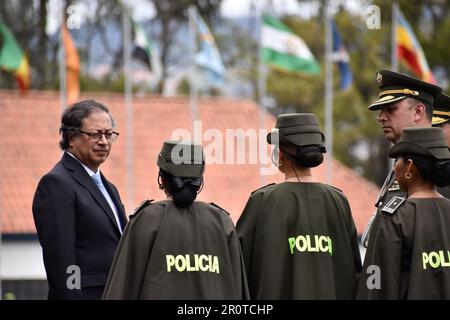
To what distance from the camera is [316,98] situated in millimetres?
36969

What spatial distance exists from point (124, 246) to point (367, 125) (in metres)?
30.5

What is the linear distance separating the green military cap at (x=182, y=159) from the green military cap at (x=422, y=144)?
102 cm

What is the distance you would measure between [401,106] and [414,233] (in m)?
1.35

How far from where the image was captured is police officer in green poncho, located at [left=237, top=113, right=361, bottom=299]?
21.0ft

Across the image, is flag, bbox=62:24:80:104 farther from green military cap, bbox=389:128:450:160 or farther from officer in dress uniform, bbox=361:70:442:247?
green military cap, bbox=389:128:450:160

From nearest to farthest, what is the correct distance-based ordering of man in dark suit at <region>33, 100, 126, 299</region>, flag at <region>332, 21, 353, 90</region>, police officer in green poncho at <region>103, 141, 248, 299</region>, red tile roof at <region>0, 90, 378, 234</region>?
police officer in green poncho at <region>103, 141, 248, 299</region>, man in dark suit at <region>33, 100, 126, 299</region>, flag at <region>332, 21, 353, 90</region>, red tile roof at <region>0, 90, 378, 234</region>

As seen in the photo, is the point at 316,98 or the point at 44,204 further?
the point at 316,98

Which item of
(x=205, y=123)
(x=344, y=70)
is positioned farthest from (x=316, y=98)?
(x=344, y=70)

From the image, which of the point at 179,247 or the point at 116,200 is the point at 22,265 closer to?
the point at 116,200

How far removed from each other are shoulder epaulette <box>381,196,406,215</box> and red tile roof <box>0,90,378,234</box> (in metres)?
21.7

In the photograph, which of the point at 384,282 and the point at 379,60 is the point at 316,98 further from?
the point at 384,282

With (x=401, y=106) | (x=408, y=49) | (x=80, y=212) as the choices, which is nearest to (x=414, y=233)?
(x=401, y=106)

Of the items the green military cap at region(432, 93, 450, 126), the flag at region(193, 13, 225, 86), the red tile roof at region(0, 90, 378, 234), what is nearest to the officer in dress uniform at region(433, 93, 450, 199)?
the green military cap at region(432, 93, 450, 126)

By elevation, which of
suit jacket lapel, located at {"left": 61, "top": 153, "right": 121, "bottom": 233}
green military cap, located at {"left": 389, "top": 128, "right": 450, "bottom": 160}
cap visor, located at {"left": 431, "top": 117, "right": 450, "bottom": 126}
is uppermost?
cap visor, located at {"left": 431, "top": 117, "right": 450, "bottom": 126}
